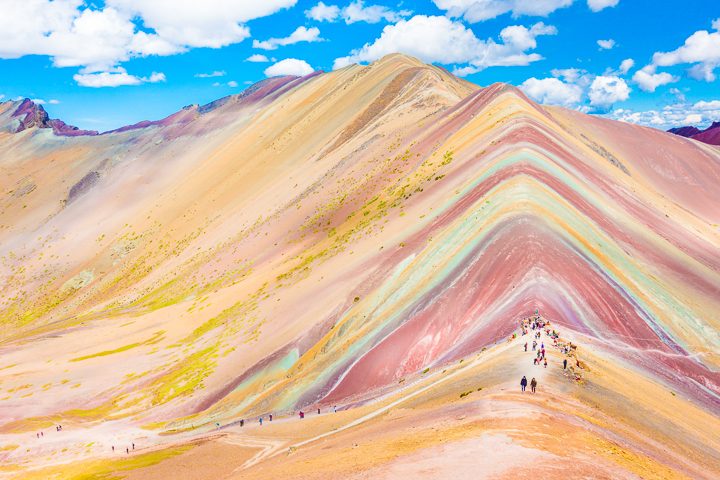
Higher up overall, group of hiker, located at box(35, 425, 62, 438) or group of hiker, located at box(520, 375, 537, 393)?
group of hiker, located at box(520, 375, 537, 393)

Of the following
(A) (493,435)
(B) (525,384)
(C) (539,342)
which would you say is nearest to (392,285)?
(C) (539,342)

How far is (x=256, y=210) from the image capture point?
101 metres

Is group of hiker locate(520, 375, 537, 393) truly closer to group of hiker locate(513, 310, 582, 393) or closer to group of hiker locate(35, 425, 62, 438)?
group of hiker locate(513, 310, 582, 393)

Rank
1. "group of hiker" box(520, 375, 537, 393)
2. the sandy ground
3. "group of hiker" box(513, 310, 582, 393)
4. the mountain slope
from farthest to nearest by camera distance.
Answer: the mountain slope
"group of hiker" box(513, 310, 582, 393)
"group of hiker" box(520, 375, 537, 393)
the sandy ground

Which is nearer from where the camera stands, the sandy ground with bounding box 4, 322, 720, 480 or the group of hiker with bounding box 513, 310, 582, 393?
the sandy ground with bounding box 4, 322, 720, 480

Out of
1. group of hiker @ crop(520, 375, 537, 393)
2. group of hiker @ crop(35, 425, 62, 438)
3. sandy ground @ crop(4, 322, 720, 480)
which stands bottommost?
group of hiker @ crop(35, 425, 62, 438)

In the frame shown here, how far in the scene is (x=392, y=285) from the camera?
1716 inches

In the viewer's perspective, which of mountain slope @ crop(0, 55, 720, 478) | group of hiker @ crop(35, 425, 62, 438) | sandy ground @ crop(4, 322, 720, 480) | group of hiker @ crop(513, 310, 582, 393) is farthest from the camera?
group of hiker @ crop(35, 425, 62, 438)

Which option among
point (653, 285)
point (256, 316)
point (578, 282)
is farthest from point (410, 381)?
Answer: point (256, 316)

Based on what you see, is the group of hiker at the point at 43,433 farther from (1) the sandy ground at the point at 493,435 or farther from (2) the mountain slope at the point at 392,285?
(1) the sandy ground at the point at 493,435

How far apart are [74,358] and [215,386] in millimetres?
27959

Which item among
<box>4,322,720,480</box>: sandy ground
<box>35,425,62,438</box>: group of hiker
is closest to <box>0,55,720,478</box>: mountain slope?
<box>4,322,720,480</box>: sandy ground

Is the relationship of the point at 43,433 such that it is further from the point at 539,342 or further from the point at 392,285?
the point at 539,342

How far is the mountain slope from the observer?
93.0ft
